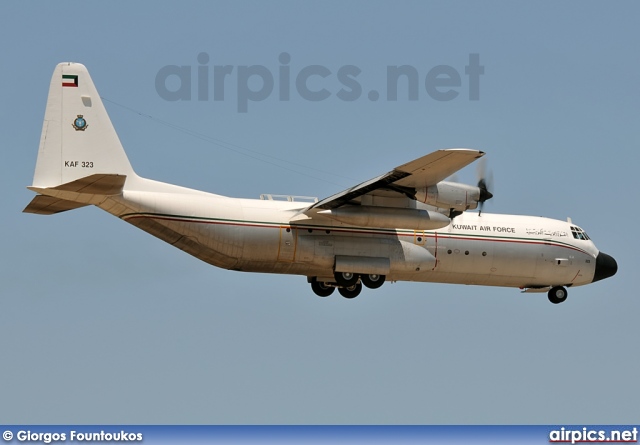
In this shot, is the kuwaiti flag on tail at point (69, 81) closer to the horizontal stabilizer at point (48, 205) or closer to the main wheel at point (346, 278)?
the horizontal stabilizer at point (48, 205)

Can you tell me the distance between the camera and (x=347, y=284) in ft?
129

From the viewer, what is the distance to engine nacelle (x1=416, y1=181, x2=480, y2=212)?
121 feet

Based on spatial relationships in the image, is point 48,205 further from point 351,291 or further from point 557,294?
point 557,294

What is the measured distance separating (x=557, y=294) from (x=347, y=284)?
746 centimetres

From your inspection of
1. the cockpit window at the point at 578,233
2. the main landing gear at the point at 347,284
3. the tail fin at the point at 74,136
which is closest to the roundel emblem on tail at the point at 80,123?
the tail fin at the point at 74,136

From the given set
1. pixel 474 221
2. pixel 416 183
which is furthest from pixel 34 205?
pixel 474 221

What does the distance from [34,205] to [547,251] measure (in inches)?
628

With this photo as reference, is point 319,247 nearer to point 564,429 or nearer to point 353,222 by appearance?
point 353,222

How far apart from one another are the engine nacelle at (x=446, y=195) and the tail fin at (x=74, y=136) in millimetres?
8521

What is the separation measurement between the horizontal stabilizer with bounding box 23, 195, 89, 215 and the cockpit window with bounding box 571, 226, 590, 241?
15.9 meters

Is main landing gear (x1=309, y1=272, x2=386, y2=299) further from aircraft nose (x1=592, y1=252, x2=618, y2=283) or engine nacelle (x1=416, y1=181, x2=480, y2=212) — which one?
aircraft nose (x1=592, y1=252, x2=618, y2=283)

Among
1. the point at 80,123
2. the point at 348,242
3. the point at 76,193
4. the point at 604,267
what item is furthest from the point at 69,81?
the point at 604,267

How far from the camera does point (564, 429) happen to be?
113 feet

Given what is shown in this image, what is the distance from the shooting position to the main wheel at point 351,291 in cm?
4066
